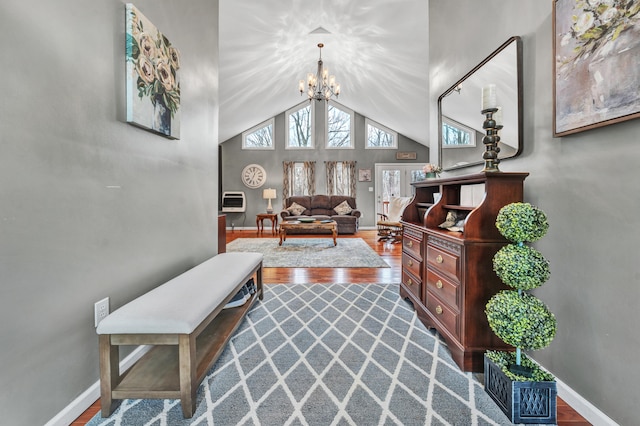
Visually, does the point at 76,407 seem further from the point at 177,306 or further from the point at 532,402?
the point at 532,402

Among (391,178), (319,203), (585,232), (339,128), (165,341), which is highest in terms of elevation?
(339,128)

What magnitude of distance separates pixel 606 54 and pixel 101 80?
86.6 inches

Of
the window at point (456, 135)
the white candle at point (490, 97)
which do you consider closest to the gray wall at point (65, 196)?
the white candle at point (490, 97)

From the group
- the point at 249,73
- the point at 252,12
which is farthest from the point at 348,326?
the point at 249,73

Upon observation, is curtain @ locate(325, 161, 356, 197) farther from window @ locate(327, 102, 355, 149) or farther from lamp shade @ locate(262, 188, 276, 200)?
lamp shade @ locate(262, 188, 276, 200)

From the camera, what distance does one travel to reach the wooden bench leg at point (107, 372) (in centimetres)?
115

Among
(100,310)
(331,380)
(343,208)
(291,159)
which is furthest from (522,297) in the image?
(291,159)

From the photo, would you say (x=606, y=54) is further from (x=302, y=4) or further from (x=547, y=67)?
(x=302, y=4)

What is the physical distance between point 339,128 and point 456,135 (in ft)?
19.2

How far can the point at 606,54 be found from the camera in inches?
43.0

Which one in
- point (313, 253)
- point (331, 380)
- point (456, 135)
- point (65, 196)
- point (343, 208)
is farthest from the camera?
point (343, 208)

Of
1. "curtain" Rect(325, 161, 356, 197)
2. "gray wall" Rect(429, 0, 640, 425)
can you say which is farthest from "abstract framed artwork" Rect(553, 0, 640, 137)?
"curtain" Rect(325, 161, 356, 197)

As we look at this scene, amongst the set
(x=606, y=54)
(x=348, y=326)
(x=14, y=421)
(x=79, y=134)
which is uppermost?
(x=606, y=54)

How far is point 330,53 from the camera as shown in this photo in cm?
498
